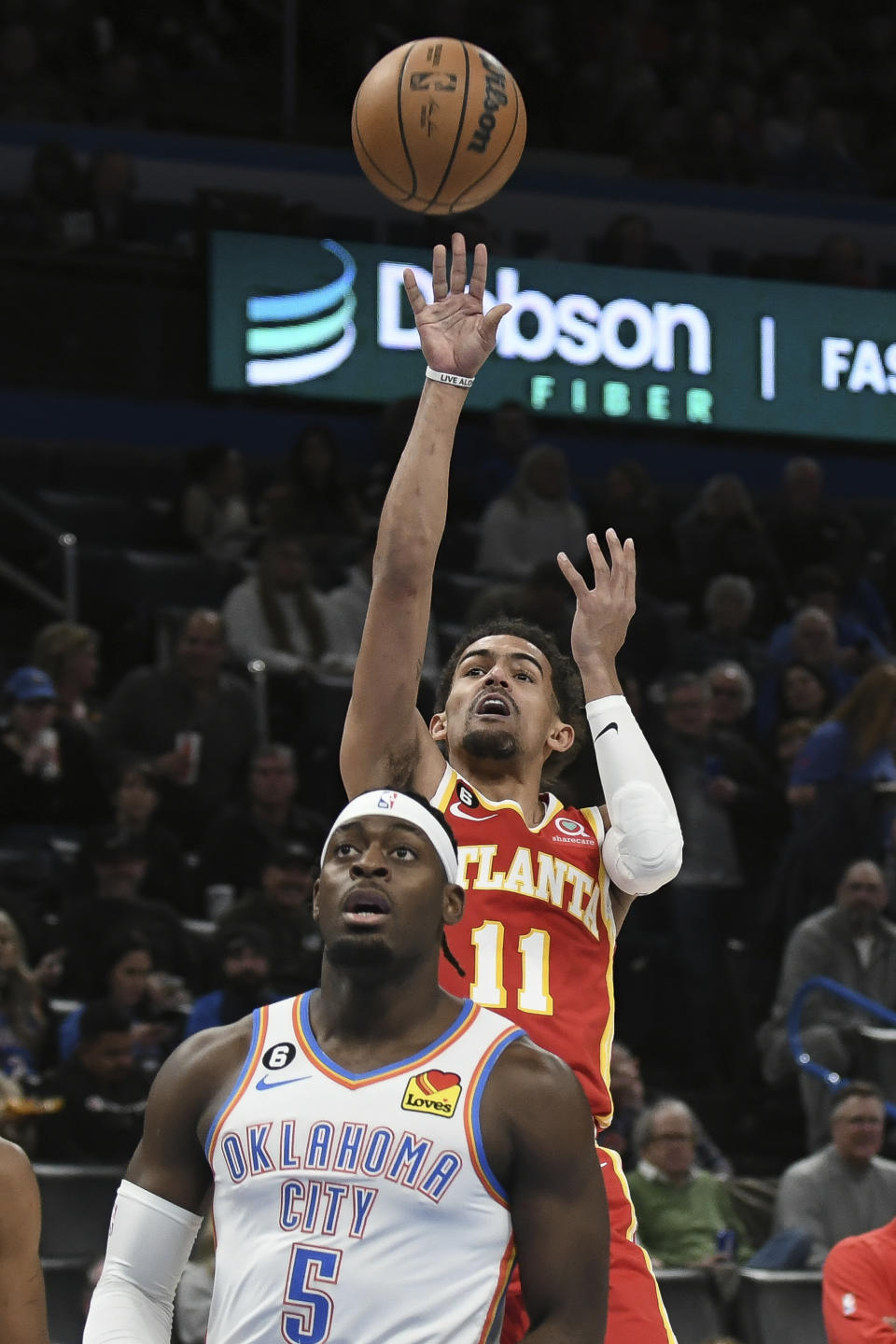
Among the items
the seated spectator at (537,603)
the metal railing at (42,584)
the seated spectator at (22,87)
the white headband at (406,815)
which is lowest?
the white headband at (406,815)

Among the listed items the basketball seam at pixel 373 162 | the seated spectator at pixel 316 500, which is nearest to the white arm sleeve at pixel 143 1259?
the basketball seam at pixel 373 162

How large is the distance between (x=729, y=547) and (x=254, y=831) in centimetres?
463

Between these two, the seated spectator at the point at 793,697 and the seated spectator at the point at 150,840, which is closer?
the seated spectator at the point at 150,840

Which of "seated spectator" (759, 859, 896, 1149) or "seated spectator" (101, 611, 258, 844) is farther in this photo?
"seated spectator" (101, 611, 258, 844)

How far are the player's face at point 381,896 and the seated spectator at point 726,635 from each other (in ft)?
29.3

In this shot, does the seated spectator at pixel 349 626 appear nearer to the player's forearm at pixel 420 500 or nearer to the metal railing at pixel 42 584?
the metal railing at pixel 42 584

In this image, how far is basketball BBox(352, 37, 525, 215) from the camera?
554cm

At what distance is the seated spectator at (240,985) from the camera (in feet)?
29.3

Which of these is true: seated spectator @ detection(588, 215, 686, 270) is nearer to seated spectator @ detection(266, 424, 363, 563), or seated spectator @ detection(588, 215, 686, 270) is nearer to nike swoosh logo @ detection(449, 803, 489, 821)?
seated spectator @ detection(266, 424, 363, 563)

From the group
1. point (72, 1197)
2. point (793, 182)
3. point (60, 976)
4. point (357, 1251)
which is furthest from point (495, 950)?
point (793, 182)

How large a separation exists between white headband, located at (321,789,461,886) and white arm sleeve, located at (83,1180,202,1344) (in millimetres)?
617

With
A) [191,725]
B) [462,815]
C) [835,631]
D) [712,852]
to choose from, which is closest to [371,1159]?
[462,815]

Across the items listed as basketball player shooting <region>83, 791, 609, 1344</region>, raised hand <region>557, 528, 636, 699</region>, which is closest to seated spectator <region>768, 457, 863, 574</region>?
raised hand <region>557, 528, 636, 699</region>

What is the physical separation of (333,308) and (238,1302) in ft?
39.3
